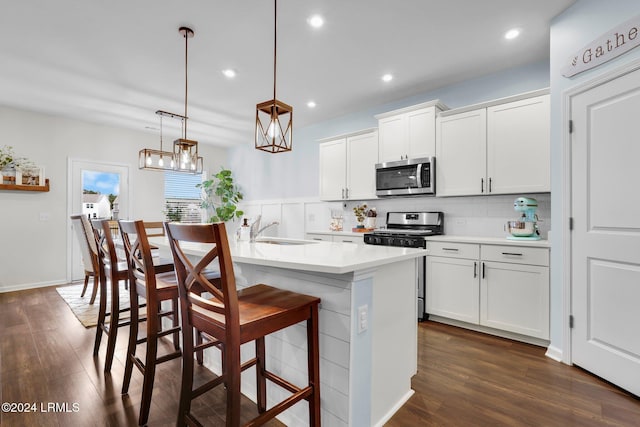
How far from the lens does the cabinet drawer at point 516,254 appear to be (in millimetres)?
2568

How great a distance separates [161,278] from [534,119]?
11.4ft

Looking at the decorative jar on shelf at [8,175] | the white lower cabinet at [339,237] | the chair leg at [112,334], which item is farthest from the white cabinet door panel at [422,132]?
the decorative jar on shelf at [8,175]

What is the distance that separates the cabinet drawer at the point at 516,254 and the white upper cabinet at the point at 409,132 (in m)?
1.27

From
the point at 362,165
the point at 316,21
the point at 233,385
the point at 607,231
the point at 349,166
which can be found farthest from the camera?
the point at 349,166

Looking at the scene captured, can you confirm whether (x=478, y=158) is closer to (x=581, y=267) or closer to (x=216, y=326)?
(x=581, y=267)

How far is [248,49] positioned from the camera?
2.95 meters

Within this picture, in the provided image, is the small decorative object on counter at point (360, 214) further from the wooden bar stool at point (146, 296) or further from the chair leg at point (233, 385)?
the chair leg at point (233, 385)

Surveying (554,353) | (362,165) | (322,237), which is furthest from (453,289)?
(362,165)

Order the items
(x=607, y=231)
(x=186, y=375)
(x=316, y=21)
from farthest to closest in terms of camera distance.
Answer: (x=316, y=21) → (x=607, y=231) → (x=186, y=375)

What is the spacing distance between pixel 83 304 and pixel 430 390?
4.06 metres

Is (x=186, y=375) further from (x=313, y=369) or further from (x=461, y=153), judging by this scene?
(x=461, y=153)

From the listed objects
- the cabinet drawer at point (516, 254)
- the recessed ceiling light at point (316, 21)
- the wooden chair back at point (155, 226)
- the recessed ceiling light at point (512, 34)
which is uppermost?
the recessed ceiling light at point (316, 21)

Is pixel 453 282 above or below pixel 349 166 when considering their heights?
below

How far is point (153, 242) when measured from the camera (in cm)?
229
